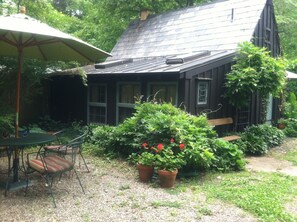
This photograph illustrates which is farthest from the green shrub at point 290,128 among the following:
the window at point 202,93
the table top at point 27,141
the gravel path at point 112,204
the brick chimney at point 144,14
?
the table top at point 27,141

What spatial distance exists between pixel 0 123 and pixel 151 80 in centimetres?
404

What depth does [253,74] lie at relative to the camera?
308 inches

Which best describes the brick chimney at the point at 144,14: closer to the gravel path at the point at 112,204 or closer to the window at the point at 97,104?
the window at the point at 97,104

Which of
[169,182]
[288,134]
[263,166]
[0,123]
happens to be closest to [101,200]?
[169,182]

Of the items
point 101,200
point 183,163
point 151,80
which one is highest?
point 151,80

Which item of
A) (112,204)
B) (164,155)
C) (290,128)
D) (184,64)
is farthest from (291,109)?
(112,204)

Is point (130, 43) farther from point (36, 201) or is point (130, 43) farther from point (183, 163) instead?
point (36, 201)

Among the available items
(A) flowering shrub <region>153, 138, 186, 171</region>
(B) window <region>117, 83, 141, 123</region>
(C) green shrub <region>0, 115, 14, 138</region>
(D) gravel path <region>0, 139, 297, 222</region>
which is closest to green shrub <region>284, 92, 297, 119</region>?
(B) window <region>117, 83, 141, 123</region>

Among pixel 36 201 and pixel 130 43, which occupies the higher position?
pixel 130 43

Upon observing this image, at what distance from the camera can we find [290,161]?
740 centimetres

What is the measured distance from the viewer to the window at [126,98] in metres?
8.91

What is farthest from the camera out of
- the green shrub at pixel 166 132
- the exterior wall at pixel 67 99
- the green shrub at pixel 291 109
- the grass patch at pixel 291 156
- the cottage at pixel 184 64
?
the green shrub at pixel 291 109

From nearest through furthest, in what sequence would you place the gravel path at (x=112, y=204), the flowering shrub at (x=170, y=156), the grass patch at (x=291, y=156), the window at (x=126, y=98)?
the gravel path at (x=112, y=204) < the flowering shrub at (x=170, y=156) < the grass patch at (x=291, y=156) < the window at (x=126, y=98)

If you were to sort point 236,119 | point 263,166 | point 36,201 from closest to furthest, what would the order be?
point 36,201 → point 263,166 → point 236,119
